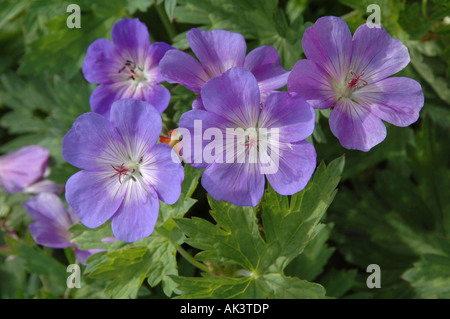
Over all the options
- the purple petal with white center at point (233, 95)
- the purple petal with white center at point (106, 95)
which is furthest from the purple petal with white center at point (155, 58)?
the purple petal with white center at point (233, 95)

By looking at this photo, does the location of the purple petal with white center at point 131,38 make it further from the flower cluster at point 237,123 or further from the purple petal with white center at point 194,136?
the purple petal with white center at point 194,136

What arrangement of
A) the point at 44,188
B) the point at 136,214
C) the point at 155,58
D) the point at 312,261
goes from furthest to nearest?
the point at 44,188
the point at 312,261
the point at 155,58
the point at 136,214

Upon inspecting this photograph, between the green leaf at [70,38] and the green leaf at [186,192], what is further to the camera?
the green leaf at [70,38]

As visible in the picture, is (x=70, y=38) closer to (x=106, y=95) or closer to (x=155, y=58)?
(x=106, y=95)

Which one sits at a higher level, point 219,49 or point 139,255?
point 219,49

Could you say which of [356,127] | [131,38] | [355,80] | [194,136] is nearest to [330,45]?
[355,80]

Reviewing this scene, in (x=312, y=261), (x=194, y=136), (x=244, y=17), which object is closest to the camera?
(x=194, y=136)
